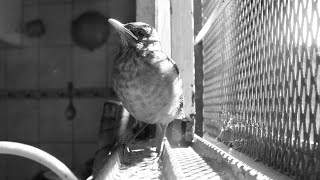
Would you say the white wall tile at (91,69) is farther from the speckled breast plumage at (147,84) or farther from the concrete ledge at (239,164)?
the concrete ledge at (239,164)

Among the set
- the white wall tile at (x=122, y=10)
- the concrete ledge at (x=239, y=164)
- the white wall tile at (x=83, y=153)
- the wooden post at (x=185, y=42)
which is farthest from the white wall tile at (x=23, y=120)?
the concrete ledge at (x=239, y=164)

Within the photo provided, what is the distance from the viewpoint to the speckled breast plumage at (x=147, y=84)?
1.93 m

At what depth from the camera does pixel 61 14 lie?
9.09 feet

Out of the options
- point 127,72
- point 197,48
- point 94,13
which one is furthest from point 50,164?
point 197,48

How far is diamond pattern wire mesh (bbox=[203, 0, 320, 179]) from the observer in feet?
4.23

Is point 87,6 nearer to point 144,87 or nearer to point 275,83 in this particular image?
point 144,87

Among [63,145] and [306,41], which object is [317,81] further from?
[63,145]

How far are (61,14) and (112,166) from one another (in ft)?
5.23

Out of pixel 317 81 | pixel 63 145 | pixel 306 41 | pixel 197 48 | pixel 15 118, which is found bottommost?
pixel 63 145

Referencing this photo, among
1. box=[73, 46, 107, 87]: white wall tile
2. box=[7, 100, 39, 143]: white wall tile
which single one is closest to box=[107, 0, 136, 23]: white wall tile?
box=[73, 46, 107, 87]: white wall tile

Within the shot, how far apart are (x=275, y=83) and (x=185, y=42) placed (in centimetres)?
107

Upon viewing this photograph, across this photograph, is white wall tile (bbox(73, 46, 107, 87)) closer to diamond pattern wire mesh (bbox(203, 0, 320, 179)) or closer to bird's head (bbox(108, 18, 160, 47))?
bird's head (bbox(108, 18, 160, 47))

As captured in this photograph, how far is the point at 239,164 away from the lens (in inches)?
52.9

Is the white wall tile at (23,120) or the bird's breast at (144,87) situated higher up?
the bird's breast at (144,87)
